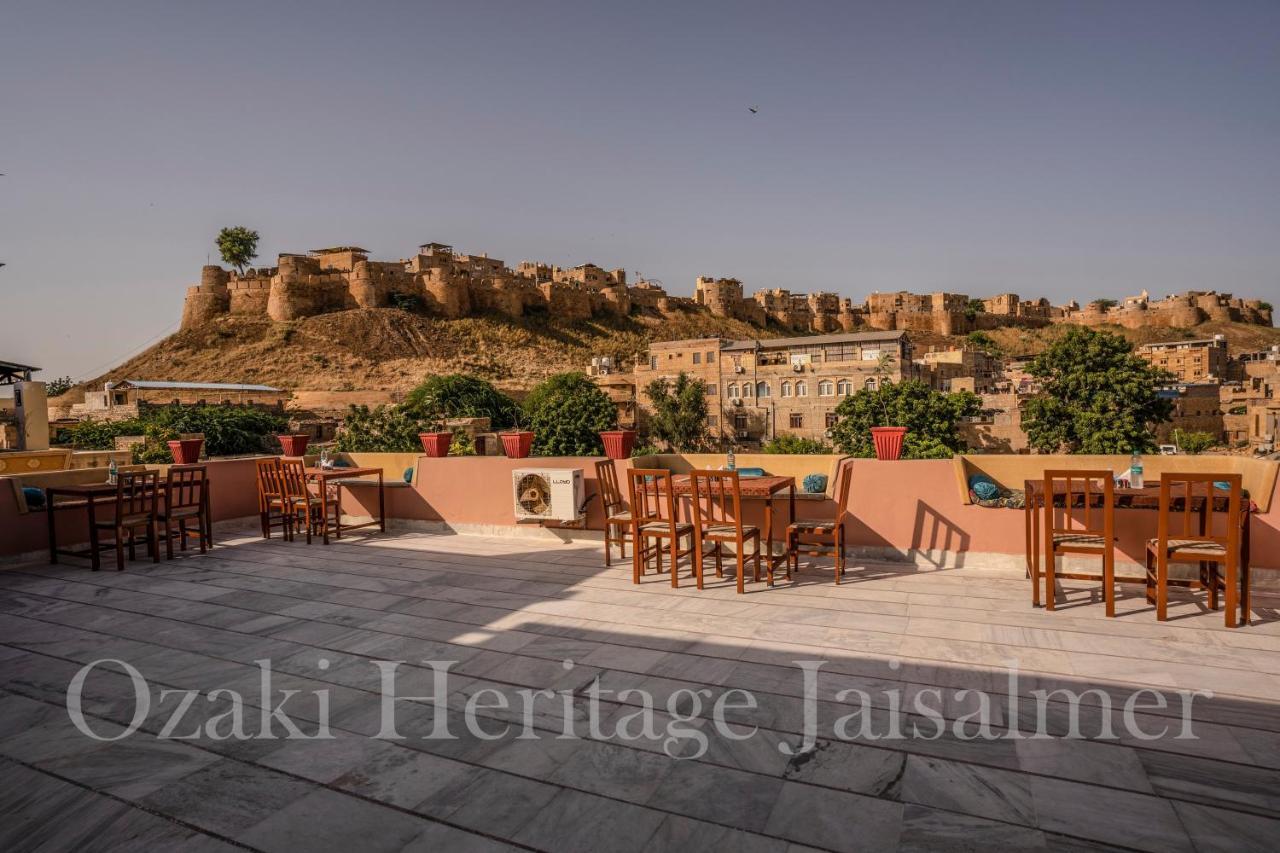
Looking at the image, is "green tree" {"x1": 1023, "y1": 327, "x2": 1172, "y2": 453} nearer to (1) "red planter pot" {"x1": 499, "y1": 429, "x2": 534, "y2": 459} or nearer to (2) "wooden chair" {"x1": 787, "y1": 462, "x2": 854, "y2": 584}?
(2) "wooden chair" {"x1": 787, "y1": 462, "x2": 854, "y2": 584}

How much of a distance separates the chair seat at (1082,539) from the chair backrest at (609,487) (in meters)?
2.79

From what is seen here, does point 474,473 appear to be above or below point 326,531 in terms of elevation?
above

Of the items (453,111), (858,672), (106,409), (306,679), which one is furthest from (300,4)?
(106,409)

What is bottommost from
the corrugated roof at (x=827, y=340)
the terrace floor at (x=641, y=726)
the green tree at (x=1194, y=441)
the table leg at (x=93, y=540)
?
the green tree at (x=1194, y=441)

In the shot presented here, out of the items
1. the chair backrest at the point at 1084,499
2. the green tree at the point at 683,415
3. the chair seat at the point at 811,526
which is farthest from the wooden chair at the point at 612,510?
the green tree at the point at 683,415

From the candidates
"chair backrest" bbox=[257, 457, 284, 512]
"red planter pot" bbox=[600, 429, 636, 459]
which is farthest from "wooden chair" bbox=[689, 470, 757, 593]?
"chair backrest" bbox=[257, 457, 284, 512]

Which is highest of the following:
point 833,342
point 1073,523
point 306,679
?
point 833,342

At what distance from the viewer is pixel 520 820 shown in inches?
76.9

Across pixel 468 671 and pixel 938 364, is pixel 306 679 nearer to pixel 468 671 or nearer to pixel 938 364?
pixel 468 671

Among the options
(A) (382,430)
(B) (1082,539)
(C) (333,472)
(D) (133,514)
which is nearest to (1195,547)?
(B) (1082,539)

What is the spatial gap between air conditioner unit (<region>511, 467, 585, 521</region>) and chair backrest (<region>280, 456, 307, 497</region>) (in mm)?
1979

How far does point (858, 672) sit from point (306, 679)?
7.84ft

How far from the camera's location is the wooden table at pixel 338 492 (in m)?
6.27

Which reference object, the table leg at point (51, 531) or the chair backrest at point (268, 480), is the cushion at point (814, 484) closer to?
the chair backrest at point (268, 480)
